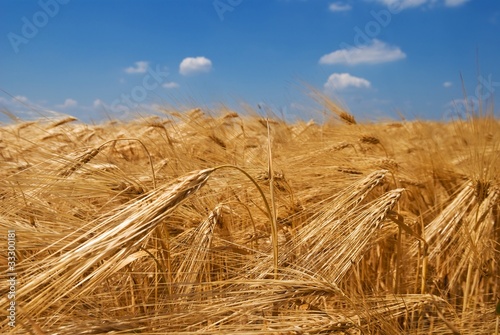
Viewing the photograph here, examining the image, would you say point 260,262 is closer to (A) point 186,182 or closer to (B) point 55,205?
(A) point 186,182

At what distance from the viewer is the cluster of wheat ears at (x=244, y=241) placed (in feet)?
3.32

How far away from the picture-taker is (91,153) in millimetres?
1893

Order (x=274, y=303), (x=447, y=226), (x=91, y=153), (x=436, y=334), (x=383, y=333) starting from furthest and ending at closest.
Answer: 1. (x=447, y=226)
2. (x=91, y=153)
3. (x=436, y=334)
4. (x=383, y=333)
5. (x=274, y=303)

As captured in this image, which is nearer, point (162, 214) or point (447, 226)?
point (162, 214)

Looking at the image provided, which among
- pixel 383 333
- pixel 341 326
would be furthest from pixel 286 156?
pixel 341 326

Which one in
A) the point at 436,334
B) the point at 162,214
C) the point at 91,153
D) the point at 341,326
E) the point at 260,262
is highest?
the point at 91,153

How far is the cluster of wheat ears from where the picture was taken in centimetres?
101

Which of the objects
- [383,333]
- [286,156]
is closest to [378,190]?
[286,156]

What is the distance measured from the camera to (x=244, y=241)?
1.87m

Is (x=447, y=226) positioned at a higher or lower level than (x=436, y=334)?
higher

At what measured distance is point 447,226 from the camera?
203cm

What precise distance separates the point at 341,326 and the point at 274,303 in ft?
0.50

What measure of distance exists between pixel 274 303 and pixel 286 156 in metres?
1.78

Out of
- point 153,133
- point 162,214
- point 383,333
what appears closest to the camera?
point 162,214
